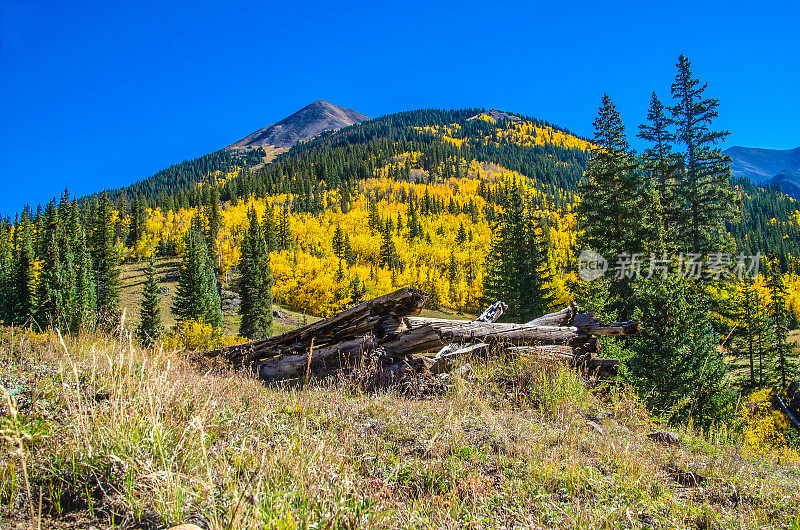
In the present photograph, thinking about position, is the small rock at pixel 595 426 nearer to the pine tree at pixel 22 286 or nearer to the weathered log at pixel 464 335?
the weathered log at pixel 464 335

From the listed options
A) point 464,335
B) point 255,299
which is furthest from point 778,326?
point 255,299

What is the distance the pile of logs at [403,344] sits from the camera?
7496mm

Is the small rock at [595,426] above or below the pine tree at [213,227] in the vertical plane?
below

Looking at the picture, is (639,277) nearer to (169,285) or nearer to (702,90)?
(702,90)

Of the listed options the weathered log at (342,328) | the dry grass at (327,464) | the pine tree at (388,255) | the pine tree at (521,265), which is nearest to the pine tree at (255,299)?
the pine tree at (521,265)

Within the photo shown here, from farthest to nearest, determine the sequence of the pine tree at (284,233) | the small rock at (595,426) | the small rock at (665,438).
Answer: the pine tree at (284,233) → the small rock at (665,438) → the small rock at (595,426)

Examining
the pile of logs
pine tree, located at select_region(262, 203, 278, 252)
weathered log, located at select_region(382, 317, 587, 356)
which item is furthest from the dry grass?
pine tree, located at select_region(262, 203, 278, 252)

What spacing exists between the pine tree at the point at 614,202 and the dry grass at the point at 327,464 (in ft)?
55.0

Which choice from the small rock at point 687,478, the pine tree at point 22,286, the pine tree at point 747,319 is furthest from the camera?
the pine tree at point 22,286

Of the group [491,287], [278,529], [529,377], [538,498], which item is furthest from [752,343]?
[278,529]

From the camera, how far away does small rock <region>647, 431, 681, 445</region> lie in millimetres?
5559

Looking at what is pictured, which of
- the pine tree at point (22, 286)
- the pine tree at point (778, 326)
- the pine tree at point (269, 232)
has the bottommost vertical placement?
the pine tree at point (778, 326)

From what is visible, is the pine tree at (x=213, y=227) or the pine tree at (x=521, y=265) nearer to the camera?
the pine tree at (x=521, y=265)

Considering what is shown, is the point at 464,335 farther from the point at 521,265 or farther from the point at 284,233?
the point at 284,233
